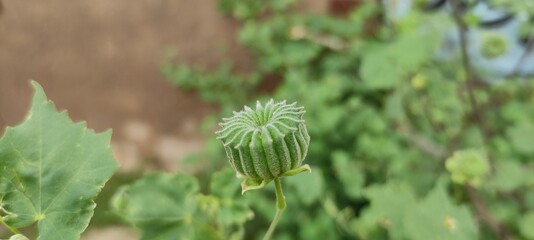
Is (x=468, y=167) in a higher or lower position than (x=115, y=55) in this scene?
lower

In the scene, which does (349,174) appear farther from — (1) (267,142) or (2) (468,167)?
(1) (267,142)

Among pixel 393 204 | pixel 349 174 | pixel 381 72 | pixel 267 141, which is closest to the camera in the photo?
pixel 267 141

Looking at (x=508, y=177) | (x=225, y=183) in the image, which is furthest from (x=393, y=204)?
(x=508, y=177)

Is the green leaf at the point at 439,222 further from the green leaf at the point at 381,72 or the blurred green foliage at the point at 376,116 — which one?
the green leaf at the point at 381,72

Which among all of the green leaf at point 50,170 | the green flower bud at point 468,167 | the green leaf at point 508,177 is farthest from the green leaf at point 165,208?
the green leaf at point 508,177

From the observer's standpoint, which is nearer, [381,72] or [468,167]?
[468,167]

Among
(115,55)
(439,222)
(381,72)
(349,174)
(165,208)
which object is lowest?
(439,222)

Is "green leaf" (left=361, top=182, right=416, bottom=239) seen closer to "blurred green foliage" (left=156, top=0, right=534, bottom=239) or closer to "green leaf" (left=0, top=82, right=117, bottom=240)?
"blurred green foliage" (left=156, top=0, right=534, bottom=239)
